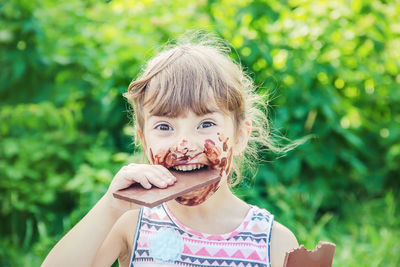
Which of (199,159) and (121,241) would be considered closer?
(199,159)

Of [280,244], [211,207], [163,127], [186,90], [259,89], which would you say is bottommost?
[259,89]

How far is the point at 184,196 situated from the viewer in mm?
2031

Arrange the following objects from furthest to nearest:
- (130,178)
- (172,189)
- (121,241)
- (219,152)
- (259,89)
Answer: (259,89) → (121,241) → (219,152) → (130,178) → (172,189)

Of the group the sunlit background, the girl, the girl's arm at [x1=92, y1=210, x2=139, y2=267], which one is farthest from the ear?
the sunlit background

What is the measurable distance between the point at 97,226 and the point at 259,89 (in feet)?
8.40

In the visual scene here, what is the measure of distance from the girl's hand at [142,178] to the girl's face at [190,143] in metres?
0.08

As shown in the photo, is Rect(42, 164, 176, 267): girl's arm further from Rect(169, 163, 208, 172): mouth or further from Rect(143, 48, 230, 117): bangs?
Rect(143, 48, 230, 117): bangs

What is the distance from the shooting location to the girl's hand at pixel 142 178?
1.88m

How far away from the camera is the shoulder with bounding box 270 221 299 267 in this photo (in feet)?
6.87

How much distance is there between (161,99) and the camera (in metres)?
2.03

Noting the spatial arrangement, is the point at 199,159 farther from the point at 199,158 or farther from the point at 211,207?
the point at 211,207

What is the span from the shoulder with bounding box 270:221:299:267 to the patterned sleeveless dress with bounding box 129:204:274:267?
0.8 inches

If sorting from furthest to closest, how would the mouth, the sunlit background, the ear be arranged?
1. the sunlit background
2. the ear
3. the mouth

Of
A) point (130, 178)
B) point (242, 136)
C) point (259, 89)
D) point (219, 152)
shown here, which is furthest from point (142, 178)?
point (259, 89)
